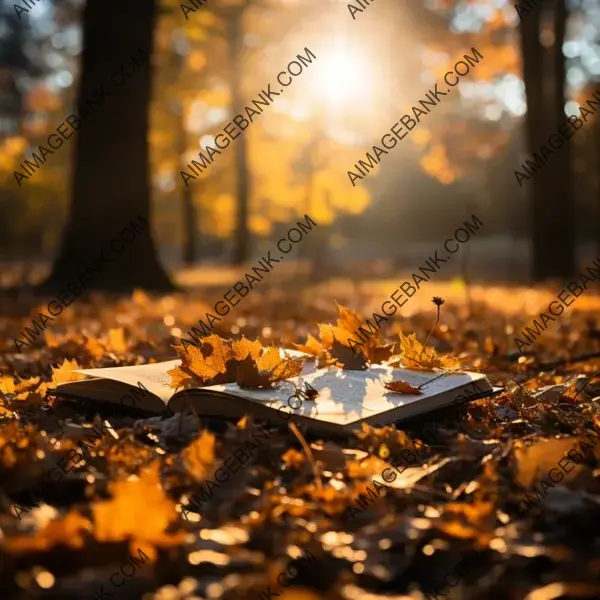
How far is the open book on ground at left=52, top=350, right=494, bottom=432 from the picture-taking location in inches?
80.1

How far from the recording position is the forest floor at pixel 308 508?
1.30 meters

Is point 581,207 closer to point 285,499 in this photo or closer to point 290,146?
point 290,146

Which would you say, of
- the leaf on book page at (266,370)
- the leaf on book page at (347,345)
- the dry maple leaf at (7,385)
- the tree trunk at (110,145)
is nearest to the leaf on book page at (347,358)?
the leaf on book page at (347,345)

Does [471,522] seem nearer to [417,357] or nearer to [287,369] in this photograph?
[287,369]

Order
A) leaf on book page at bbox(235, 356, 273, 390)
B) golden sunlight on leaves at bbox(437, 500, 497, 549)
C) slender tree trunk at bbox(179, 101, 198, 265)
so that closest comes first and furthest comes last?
golden sunlight on leaves at bbox(437, 500, 497, 549), leaf on book page at bbox(235, 356, 273, 390), slender tree trunk at bbox(179, 101, 198, 265)

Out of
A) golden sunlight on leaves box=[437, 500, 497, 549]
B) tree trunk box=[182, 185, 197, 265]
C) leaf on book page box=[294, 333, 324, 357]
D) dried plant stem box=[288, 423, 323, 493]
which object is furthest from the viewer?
tree trunk box=[182, 185, 197, 265]

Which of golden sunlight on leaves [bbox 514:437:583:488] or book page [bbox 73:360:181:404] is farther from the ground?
golden sunlight on leaves [bbox 514:437:583:488]

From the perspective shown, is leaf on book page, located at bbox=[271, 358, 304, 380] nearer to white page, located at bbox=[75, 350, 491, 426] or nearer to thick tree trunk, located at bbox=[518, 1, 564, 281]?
white page, located at bbox=[75, 350, 491, 426]

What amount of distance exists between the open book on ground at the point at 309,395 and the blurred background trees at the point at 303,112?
6.48 metres

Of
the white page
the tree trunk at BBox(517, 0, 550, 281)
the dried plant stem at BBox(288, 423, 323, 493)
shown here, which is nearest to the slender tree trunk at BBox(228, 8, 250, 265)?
the tree trunk at BBox(517, 0, 550, 281)

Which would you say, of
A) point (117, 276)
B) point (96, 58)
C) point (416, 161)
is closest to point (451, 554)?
point (117, 276)

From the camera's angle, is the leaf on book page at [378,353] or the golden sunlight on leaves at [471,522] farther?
the leaf on book page at [378,353]

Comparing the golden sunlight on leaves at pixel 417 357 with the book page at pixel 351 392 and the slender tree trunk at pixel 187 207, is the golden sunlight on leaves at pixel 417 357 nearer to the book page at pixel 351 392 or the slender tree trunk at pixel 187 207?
the book page at pixel 351 392

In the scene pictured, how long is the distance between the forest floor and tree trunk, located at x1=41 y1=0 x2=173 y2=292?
600 cm
